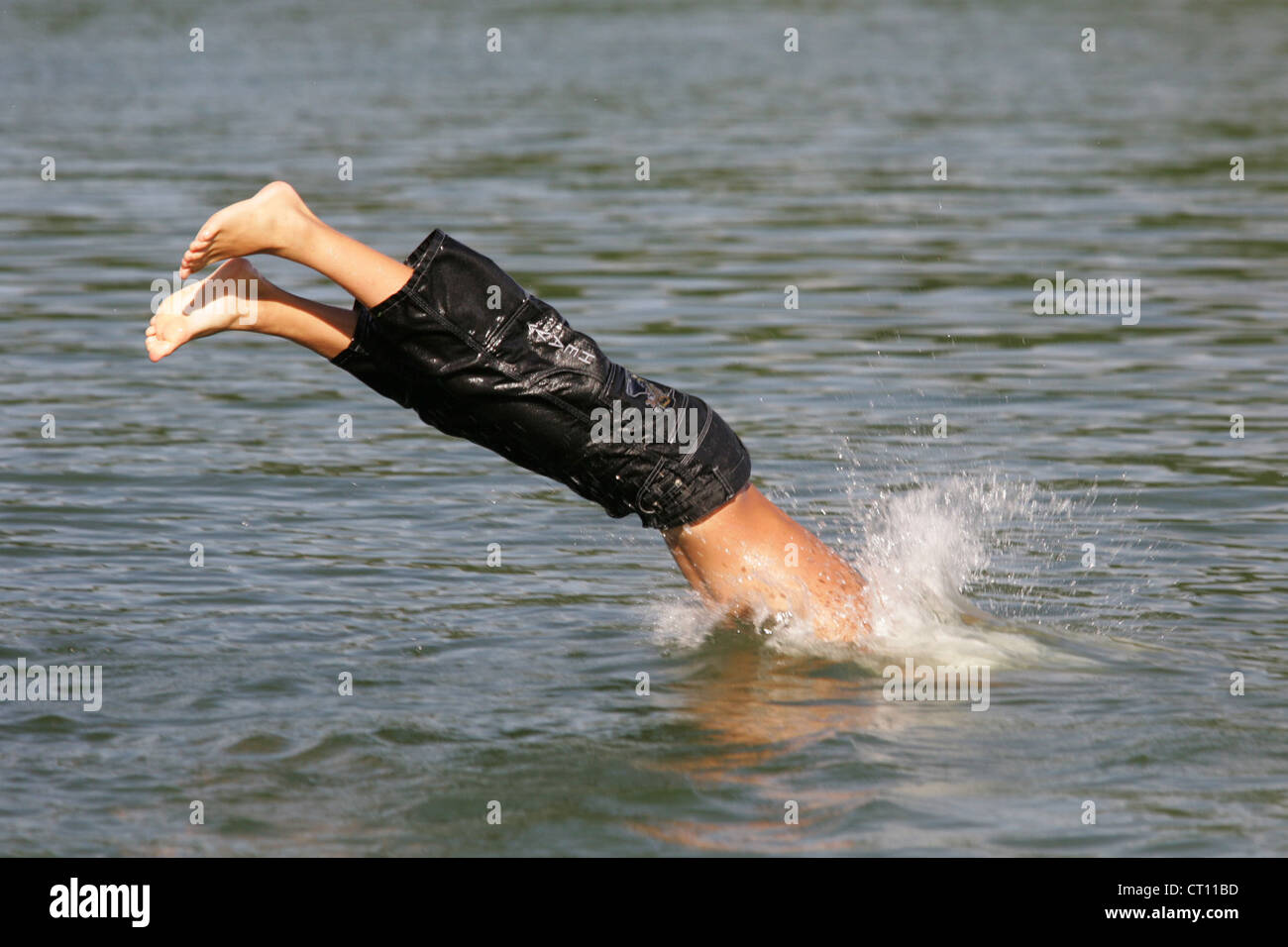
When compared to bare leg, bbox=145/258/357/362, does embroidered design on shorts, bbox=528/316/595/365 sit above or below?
below

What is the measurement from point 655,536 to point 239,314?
342cm

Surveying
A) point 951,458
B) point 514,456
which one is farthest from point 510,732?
point 951,458

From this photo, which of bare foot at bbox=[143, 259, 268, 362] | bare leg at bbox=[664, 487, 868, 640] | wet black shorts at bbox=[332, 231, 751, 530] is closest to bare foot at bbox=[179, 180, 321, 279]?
bare foot at bbox=[143, 259, 268, 362]

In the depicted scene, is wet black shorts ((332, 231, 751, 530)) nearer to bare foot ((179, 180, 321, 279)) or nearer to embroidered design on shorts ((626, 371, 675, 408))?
embroidered design on shorts ((626, 371, 675, 408))

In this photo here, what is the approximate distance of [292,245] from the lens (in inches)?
275

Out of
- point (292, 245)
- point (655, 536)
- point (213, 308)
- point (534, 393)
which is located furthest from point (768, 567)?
point (213, 308)

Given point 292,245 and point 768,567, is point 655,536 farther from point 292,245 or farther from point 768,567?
point 292,245

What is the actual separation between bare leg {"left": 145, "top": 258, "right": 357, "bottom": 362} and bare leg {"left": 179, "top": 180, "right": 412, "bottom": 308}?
0.54 ft

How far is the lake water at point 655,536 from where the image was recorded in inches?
250

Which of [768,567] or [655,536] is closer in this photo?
[768,567]

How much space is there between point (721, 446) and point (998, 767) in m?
1.91

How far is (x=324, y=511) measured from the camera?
399 inches

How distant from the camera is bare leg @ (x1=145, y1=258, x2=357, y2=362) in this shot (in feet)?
23.6

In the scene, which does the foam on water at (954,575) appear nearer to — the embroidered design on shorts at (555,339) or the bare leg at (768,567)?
the bare leg at (768,567)
